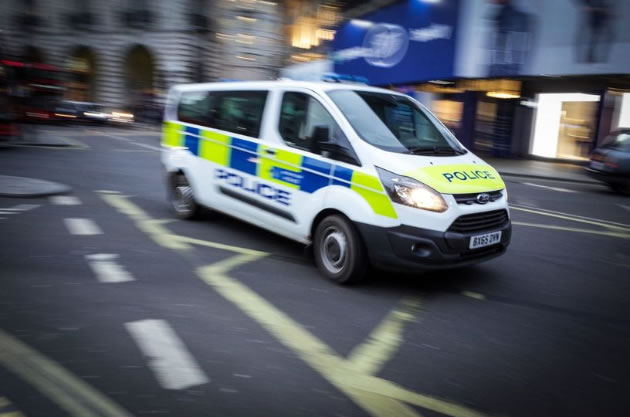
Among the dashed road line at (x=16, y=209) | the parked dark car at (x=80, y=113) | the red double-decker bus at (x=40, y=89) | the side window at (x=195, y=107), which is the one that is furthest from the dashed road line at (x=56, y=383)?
the parked dark car at (x=80, y=113)

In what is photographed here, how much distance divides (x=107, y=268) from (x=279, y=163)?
1.84 metres

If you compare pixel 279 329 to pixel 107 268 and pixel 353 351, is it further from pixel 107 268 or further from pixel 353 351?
pixel 107 268

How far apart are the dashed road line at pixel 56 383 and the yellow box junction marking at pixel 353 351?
118 centimetres

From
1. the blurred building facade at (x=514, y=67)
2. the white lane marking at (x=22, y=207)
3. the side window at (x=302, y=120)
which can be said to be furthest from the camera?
the blurred building facade at (x=514, y=67)

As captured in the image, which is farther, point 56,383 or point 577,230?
point 577,230

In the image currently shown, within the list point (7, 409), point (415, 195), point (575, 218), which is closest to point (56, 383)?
point (7, 409)

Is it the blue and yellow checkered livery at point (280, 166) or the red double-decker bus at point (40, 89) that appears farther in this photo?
the red double-decker bus at point (40, 89)

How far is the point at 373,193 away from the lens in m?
4.72

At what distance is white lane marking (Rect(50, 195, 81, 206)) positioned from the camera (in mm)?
8016

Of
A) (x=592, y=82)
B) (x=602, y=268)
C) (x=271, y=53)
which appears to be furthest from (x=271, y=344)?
(x=271, y=53)

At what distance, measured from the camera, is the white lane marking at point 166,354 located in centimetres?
313

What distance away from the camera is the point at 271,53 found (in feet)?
183

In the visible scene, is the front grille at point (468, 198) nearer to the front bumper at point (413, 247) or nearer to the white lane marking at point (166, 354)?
the front bumper at point (413, 247)

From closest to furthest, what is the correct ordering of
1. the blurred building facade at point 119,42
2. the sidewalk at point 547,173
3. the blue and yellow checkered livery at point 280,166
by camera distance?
the blue and yellow checkered livery at point 280,166 → the sidewalk at point 547,173 → the blurred building facade at point 119,42
